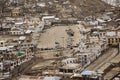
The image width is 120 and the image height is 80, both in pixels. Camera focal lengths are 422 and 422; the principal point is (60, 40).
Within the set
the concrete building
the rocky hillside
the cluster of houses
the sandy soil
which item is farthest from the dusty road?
the concrete building

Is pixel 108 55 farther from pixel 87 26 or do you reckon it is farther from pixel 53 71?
pixel 87 26

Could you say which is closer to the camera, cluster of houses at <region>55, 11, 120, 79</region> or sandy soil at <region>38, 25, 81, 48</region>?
cluster of houses at <region>55, 11, 120, 79</region>

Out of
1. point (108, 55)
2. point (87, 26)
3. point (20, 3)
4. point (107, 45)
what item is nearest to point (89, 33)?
point (87, 26)

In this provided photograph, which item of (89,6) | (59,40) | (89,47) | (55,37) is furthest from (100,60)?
(89,6)

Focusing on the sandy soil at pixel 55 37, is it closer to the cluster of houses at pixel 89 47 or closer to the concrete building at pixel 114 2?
the cluster of houses at pixel 89 47

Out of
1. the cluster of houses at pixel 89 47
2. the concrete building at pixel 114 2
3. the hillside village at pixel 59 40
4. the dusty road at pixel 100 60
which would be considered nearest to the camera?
the dusty road at pixel 100 60

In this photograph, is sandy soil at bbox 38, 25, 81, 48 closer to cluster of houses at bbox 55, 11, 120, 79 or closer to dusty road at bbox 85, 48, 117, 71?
cluster of houses at bbox 55, 11, 120, 79

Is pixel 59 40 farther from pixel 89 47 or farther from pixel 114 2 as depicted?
pixel 114 2

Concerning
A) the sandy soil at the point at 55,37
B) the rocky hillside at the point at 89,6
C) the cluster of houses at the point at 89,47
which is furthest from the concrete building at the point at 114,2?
the sandy soil at the point at 55,37

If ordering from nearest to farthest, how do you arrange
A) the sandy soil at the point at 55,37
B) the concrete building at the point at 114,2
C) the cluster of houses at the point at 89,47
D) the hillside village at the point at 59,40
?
the hillside village at the point at 59,40 → the cluster of houses at the point at 89,47 → the sandy soil at the point at 55,37 → the concrete building at the point at 114,2

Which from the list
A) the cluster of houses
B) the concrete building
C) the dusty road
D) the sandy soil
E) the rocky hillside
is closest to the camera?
the dusty road

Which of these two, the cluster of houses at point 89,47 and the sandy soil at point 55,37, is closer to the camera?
the cluster of houses at point 89,47
